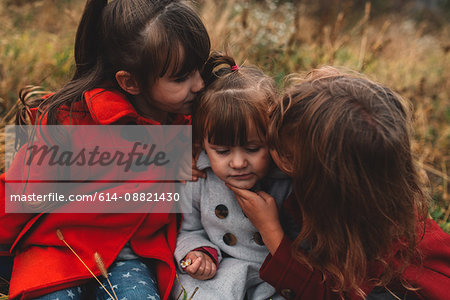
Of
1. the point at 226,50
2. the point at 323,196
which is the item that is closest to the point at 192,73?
the point at 226,50

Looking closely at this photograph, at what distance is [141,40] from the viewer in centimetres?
156

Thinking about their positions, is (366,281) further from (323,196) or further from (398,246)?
(323,196)

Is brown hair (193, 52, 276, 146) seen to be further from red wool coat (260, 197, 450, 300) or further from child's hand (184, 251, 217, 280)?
child's hand (184, 251, 217, 280)

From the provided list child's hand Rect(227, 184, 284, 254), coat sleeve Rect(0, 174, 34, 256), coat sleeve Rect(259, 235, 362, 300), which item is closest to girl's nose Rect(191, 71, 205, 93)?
child's hand Rect(227, 184, 284, 254)

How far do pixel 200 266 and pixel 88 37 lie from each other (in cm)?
106

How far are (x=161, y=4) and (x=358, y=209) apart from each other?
41.8 inches

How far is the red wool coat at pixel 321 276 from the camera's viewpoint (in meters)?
1.50

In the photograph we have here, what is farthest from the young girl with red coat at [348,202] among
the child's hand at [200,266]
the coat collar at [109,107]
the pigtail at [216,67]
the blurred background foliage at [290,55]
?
the blurred background foliage at [290,55]

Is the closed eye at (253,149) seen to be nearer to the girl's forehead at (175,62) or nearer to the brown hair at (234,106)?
the brown hair at (234,106)

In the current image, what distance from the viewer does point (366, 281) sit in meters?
1.49

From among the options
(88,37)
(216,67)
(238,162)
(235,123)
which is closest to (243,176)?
(238,162)

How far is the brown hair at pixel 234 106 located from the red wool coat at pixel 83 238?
0.27m

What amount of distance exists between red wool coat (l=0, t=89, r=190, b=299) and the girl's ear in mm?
42

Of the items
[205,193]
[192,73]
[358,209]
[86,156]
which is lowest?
[205,193]
